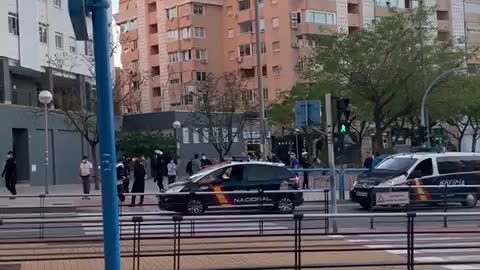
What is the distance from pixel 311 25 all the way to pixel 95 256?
63.3m

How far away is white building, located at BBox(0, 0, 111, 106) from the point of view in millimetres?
44875

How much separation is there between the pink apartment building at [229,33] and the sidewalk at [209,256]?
2268 inches

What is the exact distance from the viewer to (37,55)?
157 ft

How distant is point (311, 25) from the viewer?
74.2 meters

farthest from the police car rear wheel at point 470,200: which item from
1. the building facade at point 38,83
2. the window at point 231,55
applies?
the window at point 231,55

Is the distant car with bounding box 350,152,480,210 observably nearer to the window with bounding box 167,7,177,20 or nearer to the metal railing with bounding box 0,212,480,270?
the metal railing with bounding box 0,212,480,270

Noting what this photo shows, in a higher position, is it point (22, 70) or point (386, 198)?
point (22, 70)

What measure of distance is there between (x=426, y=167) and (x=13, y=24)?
27368 millimetres

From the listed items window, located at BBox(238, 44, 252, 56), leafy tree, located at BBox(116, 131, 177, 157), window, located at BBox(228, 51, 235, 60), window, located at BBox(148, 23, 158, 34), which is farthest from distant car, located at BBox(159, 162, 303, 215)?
window, located at BBox(148, 23, 158, 34)

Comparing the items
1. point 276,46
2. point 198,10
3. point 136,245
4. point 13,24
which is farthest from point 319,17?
point 136,245

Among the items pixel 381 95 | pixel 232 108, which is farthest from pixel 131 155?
pixel 381 95

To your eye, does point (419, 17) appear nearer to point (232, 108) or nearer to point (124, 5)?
point (232, 108)

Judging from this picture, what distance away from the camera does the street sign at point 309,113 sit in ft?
65.3

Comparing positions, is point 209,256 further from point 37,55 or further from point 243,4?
point 243,4
